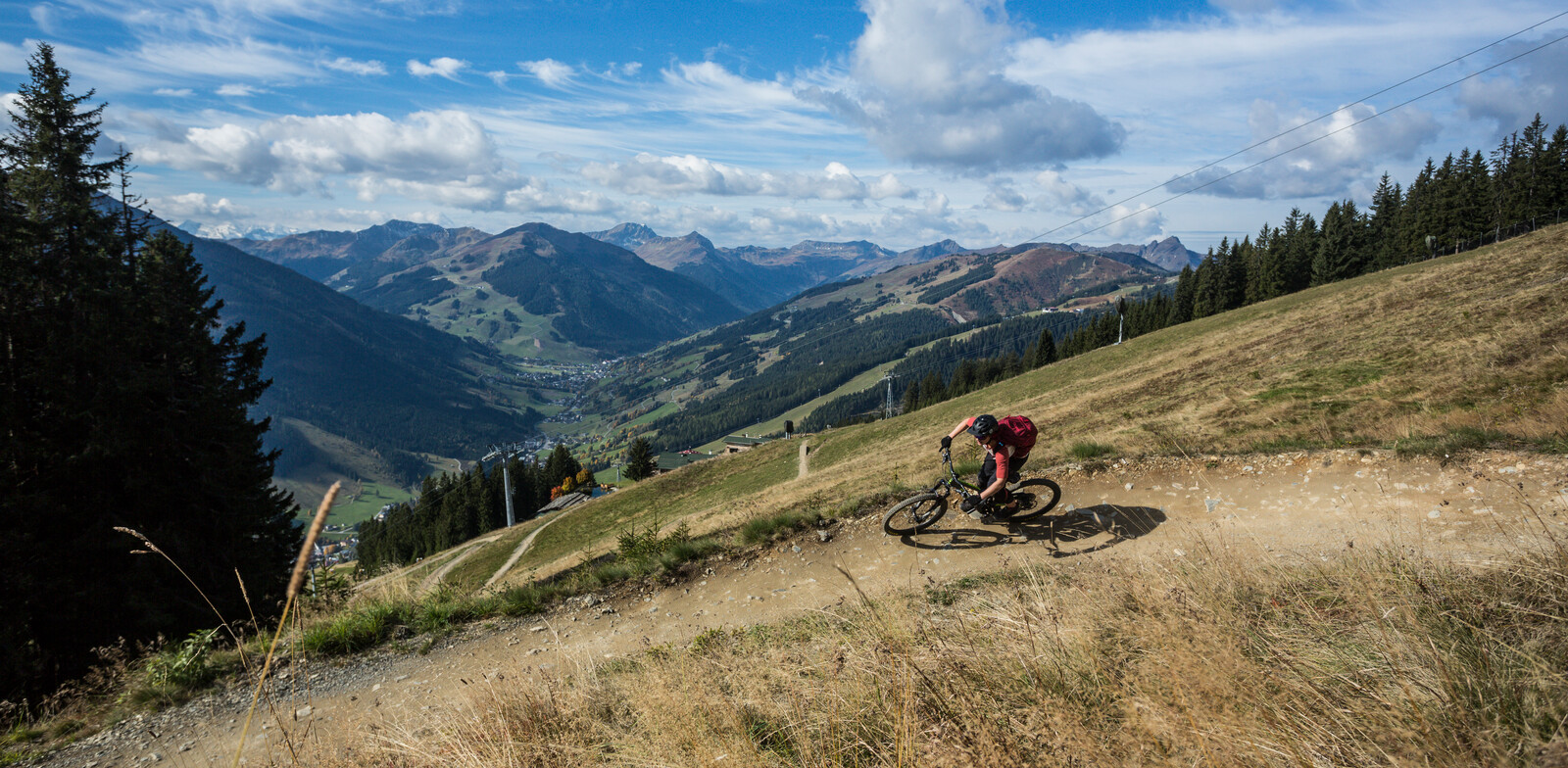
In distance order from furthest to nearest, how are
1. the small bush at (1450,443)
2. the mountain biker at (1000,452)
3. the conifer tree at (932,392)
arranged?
the conifer tree at (932,392), the mountain biker at (1000,452), the small bush at (1450,443)

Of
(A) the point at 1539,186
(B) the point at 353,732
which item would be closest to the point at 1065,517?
(B) the point at 353,732

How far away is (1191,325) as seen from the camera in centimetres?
4269

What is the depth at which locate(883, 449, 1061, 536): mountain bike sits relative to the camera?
1029 cm

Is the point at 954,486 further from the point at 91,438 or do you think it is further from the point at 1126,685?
the point at 91,438

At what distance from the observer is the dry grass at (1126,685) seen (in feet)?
11.7

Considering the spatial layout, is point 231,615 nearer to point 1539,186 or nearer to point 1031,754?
A: point 1031,754

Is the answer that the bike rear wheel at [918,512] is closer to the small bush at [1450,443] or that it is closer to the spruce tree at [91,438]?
the small bush at [1450,443]

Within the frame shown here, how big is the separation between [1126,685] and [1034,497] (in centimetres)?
676

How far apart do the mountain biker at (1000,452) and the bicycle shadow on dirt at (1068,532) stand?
48 centimetres

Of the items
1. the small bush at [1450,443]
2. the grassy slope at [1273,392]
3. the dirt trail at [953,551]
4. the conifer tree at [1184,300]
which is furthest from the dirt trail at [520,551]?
the conifer tree at [1184,300]

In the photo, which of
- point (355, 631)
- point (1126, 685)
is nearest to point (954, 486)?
point (1126, 685)

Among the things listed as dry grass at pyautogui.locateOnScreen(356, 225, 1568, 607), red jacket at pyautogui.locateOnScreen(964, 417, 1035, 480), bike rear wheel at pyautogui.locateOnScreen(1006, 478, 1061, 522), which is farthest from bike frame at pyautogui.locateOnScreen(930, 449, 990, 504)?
dry grass at pyautogui.locateOnScreen(356, 225, 1568, 607)

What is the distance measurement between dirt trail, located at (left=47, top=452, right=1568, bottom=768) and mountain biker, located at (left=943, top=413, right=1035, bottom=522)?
0.76m

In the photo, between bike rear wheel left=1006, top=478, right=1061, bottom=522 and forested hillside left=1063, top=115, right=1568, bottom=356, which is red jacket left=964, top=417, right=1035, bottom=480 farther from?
forested hillside left=1063, top=115, right=1568, bottom=356
